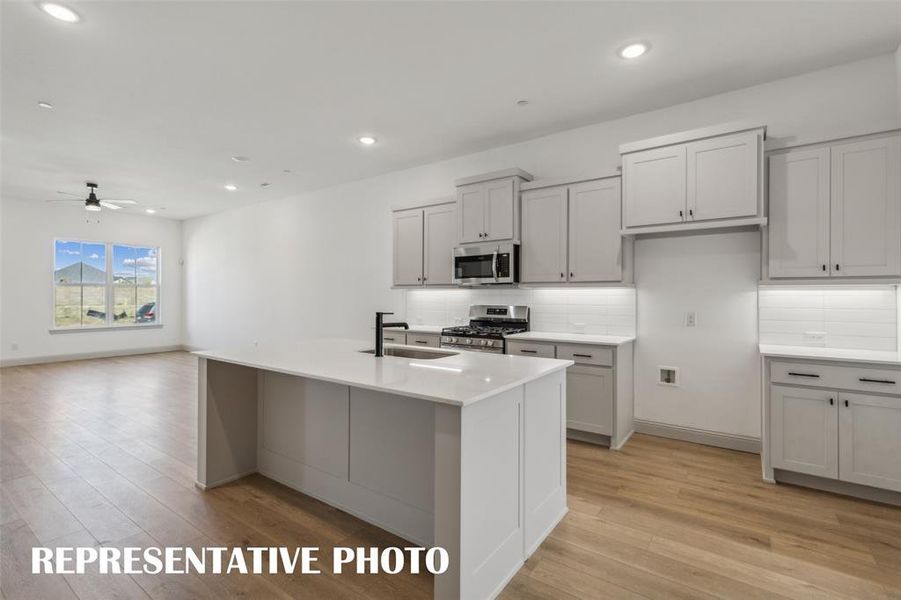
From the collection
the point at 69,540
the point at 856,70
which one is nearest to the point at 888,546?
the point at 856,70

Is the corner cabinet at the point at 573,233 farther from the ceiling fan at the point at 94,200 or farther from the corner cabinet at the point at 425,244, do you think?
the ceiling fan at the point at 94,200

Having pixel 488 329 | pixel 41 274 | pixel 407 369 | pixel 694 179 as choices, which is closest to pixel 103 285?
pixel 41 274

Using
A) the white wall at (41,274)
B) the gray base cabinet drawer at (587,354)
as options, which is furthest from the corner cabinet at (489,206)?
the white wall at (41,274)

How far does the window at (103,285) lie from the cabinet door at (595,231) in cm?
904

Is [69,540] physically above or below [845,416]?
below

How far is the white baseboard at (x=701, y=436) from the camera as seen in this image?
346 cm

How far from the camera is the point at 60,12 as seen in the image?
2.47m

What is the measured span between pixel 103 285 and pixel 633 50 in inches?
388

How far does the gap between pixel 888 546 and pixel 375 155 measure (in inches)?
204

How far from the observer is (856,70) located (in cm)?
306

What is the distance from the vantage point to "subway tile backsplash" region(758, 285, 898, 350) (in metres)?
2.97

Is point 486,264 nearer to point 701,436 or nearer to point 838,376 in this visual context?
point 701,436

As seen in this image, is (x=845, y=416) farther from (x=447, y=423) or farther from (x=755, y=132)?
(x=447, y=423)

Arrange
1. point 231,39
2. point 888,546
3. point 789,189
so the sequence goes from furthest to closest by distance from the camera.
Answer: point 789,189 < point 231,39 < point 888,546
